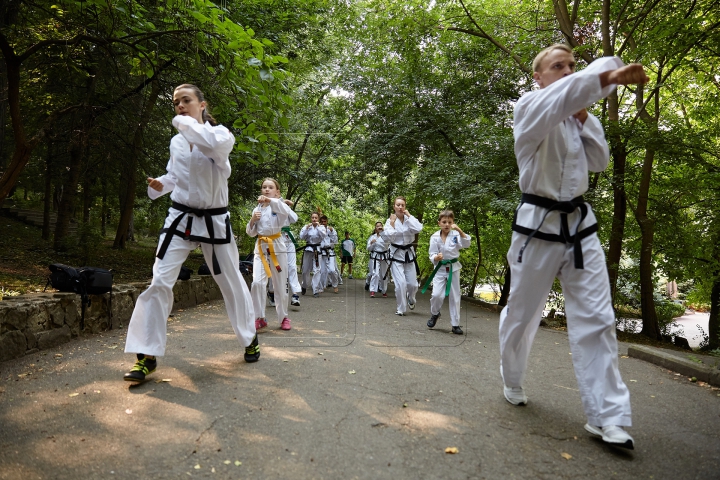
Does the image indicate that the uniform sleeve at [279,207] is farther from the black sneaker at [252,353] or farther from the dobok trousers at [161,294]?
the black sneaker at [252,353]

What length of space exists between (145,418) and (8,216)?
25594mm

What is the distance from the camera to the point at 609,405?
297 cm

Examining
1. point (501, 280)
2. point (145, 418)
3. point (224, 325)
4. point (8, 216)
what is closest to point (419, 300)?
point (501, 280)

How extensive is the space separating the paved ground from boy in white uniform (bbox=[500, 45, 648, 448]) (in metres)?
0.42

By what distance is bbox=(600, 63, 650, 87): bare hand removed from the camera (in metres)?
2.61

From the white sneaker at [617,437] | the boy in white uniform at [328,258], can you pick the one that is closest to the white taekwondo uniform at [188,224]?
the white sneaker at [617,437]

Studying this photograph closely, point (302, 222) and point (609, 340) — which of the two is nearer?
point (609, 340)

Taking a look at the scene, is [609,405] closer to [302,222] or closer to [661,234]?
[661,234]

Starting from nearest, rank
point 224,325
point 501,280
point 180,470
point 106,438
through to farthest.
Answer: point 180,470 < point 106,438 < point 224,325 < point 501,280

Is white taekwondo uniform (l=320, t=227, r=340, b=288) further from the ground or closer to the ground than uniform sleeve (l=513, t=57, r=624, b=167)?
closer to the ground

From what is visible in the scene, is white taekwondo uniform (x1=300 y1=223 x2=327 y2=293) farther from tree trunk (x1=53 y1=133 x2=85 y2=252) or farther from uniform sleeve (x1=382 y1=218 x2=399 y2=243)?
tree trunk (x1=53 y1=133 x2=85 y2=252)

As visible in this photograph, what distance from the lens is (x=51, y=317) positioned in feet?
17.8

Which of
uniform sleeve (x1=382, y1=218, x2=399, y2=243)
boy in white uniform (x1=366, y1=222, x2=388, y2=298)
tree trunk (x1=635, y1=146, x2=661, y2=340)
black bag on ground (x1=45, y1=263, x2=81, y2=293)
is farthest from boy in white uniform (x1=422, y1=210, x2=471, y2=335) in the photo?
boy in white uniform (x1=366, y1=222, x2=388, y2=298)

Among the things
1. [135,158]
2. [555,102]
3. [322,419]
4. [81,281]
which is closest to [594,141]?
[555,102]
